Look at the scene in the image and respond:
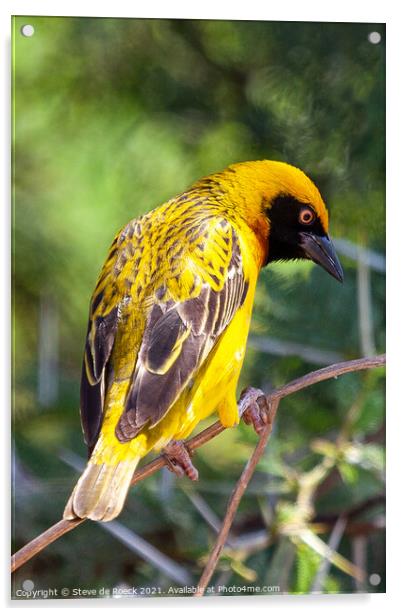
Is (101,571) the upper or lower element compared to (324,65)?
lower

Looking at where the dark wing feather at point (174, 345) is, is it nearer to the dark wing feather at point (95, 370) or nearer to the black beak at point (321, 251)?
the dark wing feather at point (95, 370)

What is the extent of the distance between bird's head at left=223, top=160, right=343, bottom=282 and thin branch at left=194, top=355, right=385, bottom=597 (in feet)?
0.98

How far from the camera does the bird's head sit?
10.5 ft

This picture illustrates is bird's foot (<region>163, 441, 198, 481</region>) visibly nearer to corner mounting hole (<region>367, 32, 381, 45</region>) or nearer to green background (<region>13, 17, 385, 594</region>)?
green background (<region>13, 17, 385, 594</region>)

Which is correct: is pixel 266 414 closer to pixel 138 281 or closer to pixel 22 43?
pixel 138 281

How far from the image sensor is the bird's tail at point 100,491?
276 centimetres

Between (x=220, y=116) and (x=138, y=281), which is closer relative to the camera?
(x=138, y=281)

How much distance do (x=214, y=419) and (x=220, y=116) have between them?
914mm

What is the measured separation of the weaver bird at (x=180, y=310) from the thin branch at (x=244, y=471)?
0.05 metres

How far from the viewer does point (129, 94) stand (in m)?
3.23

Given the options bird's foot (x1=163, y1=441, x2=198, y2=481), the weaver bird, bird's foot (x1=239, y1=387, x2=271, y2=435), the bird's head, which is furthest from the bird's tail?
the bird's head

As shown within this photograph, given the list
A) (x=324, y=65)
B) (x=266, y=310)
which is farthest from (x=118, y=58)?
(x=266, y=310)
